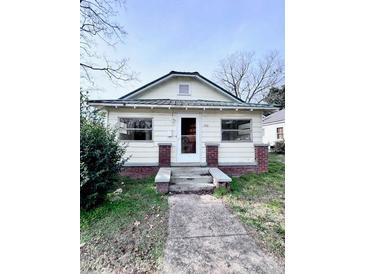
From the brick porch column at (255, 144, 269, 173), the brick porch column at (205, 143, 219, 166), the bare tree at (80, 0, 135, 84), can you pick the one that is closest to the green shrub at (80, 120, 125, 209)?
the bare tree at (80, 0, 135, 84)

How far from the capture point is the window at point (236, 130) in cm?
739

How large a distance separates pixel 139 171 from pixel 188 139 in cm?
223

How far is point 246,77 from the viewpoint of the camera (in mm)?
25719

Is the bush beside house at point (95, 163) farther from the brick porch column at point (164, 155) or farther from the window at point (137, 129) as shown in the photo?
the window at point (137, 129)

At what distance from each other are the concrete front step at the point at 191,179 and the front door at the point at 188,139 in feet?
4.69

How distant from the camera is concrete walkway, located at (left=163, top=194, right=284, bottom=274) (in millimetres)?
2170

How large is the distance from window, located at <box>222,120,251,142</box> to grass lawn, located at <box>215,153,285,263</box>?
156cm

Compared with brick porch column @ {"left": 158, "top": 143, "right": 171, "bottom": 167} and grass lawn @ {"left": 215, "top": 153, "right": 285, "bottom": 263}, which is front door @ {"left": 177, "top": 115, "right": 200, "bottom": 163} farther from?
grass lawn @ {"left": 215, "top": 153, "right": 285, "bottom": 263}

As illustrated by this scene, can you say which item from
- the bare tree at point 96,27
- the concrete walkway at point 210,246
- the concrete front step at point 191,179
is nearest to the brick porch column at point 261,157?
the concrete front step at point 191,179

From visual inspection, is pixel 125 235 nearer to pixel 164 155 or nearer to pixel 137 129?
pixel 164 155
